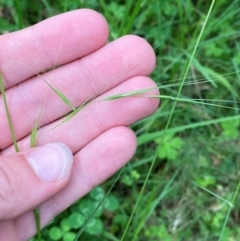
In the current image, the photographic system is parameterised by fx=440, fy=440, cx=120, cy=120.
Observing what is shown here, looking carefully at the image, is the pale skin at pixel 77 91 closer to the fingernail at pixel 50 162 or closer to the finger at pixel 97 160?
the finger at pixel 97 160

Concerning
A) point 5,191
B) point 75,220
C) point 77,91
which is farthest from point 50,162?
point 75,220

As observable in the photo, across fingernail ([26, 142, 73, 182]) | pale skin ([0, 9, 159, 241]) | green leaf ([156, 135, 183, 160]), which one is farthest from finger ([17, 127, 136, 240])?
green leaf ([156, 135, 183, 160])

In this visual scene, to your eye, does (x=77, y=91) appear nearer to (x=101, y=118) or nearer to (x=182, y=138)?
(x=101, y=118)

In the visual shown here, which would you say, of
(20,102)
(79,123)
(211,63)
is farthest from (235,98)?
(20,102)

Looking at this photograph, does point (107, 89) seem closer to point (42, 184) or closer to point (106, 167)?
point (106, 167)

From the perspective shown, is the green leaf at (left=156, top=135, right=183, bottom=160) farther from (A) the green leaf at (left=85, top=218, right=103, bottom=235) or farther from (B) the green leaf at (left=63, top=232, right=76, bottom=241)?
(B) the green leaf at (left=63, top=232, right=76, bottom=241)

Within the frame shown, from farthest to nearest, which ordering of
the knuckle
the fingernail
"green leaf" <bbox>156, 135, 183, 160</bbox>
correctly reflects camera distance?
"green leaf" <bbox>156, 135, 183, 160</bbox> → the fingernail → the knuckle
